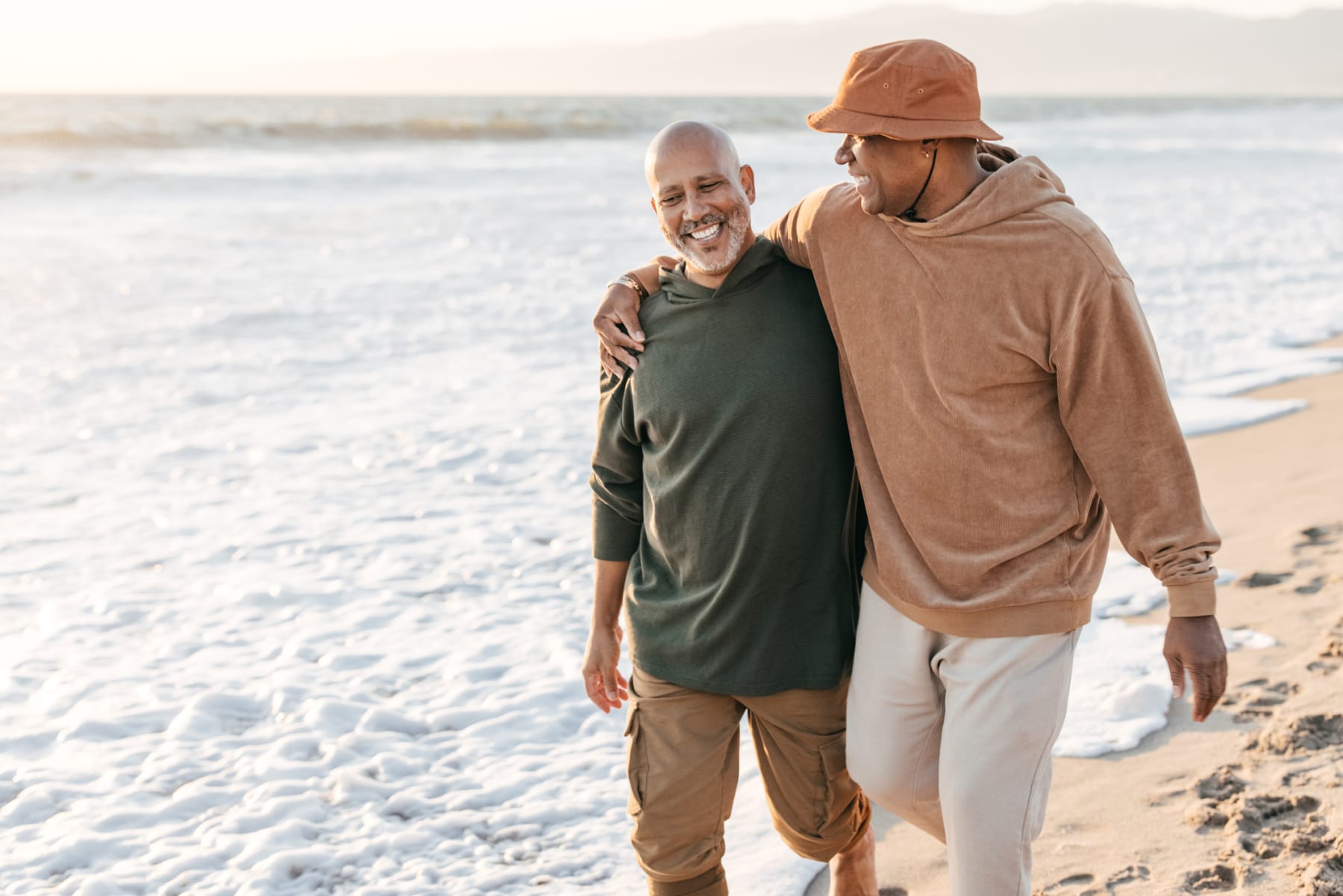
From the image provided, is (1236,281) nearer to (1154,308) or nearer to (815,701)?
(1154,308)

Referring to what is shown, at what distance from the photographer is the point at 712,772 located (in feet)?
8.98

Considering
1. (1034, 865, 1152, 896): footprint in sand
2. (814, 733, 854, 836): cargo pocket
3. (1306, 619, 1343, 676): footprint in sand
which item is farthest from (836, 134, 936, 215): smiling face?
(1306, 619, 1343, 676): footprint in sand

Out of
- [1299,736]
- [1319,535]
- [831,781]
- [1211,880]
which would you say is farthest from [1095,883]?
[1319,535]

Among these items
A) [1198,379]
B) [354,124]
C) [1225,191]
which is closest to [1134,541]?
[1198,379]

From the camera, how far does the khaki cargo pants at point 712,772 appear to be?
2.72 meters

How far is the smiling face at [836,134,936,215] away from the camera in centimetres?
238

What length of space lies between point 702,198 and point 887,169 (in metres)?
0.43

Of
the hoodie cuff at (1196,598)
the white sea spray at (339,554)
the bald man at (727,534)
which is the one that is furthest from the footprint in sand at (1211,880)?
the hoodie cuff at (1196,598)

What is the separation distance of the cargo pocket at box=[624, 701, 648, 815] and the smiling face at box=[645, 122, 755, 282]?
103 centimetres

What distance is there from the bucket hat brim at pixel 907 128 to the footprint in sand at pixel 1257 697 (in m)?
2.20

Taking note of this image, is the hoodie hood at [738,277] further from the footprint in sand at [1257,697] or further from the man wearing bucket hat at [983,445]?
the footprint in sand at [1257,697]

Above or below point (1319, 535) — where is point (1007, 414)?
above

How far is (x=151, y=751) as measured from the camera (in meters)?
4.11

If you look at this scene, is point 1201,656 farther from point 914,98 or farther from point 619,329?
point 619,329
